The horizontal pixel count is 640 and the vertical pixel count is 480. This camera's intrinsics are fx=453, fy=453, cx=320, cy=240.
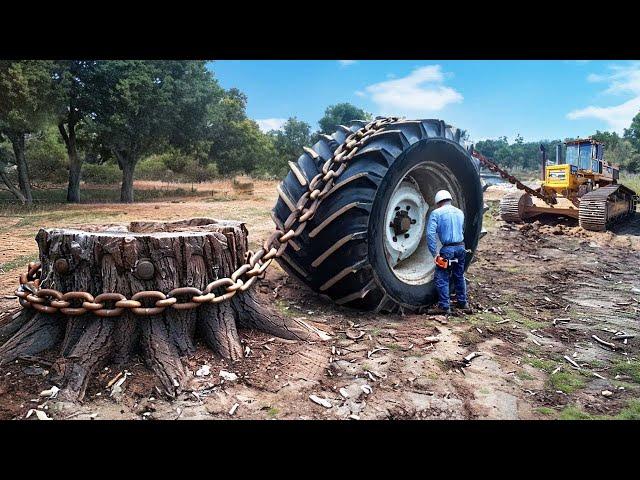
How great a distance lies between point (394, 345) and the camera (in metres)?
3.03

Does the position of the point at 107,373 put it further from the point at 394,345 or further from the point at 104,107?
the point at 104,107

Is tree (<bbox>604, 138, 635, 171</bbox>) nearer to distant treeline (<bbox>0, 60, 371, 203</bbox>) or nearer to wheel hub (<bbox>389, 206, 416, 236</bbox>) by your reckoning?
distant treeline (<bbox>0, 60, 371, 203</bbox>)

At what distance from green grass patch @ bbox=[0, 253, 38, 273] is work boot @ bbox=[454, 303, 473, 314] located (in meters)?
4.70

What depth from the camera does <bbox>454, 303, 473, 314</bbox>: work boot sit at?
3.93m

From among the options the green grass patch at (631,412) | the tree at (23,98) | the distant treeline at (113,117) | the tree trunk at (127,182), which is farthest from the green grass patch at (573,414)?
the tree trunk at (127,182)

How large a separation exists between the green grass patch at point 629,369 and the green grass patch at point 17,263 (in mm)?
5707

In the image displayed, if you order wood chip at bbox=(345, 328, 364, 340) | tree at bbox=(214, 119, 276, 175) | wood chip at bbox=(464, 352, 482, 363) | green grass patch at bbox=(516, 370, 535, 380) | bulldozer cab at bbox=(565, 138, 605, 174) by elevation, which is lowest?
green grass patch at bbox=(516, 370, 535, 380)

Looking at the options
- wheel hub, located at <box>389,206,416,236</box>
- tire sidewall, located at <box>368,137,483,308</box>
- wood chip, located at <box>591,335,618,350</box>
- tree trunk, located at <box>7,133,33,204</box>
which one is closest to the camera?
wood chip, located at <box>591,335,618,350</box>

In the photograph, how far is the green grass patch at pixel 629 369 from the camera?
2.76m

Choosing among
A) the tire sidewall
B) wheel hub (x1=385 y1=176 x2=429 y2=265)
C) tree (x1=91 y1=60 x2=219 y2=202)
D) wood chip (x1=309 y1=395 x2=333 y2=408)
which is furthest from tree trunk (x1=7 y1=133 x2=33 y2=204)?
wood chip (x1=309 y1=395 x2=333 y2=408)

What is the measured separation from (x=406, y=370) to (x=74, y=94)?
17.0 metres

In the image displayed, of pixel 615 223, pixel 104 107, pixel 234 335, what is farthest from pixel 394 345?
pixel 104 107

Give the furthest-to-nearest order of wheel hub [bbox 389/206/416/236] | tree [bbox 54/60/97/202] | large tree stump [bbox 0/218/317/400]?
tree [bbox 54/60/97/202], wheel hub [bbox 389/206/416/236], large tree stump [bbox 0/218/317/400]

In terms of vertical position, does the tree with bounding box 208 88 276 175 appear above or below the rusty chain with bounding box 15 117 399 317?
above
